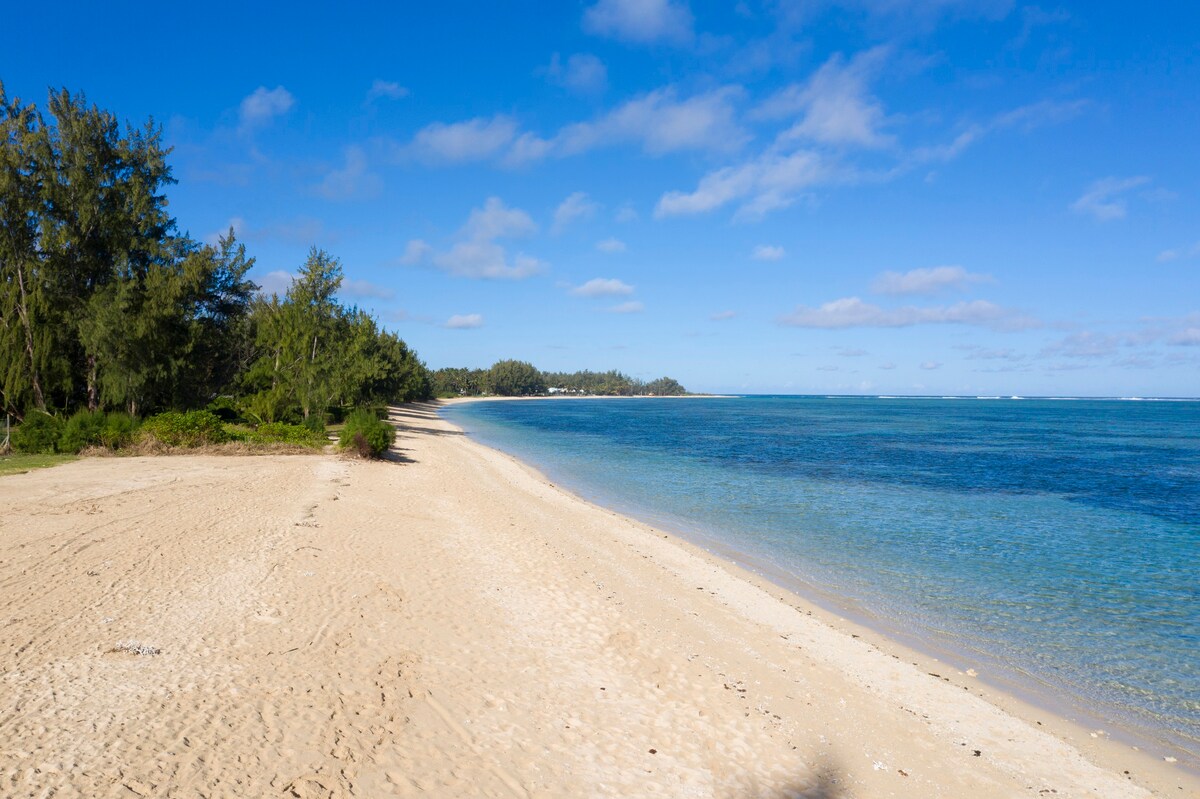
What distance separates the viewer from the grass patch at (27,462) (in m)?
18.3

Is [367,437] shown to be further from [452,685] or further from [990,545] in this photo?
[990,545]

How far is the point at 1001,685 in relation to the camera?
329 inches

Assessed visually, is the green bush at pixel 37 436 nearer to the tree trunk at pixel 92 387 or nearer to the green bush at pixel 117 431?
the green bush at pixel 117 431

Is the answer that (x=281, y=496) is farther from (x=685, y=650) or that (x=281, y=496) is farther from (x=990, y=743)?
(x=990, y=743)

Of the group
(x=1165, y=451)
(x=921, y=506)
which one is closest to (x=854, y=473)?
(x=921, y=506)

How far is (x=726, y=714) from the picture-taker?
680 centimetres

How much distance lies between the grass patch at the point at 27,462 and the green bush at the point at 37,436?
71cm

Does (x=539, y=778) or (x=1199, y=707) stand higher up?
(x=539, y=778)

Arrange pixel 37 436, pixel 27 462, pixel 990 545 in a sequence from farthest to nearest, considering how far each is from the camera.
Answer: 1. pixel 37 436
2. pixel 27 462
3. pixel 990 545

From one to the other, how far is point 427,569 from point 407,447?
79.5 ft

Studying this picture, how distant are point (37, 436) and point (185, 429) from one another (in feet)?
14.2

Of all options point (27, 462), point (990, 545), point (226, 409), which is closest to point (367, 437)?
point (27, 462)

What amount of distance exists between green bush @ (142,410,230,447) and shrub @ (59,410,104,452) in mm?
1389

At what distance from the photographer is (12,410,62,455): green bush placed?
2148 centimetres
